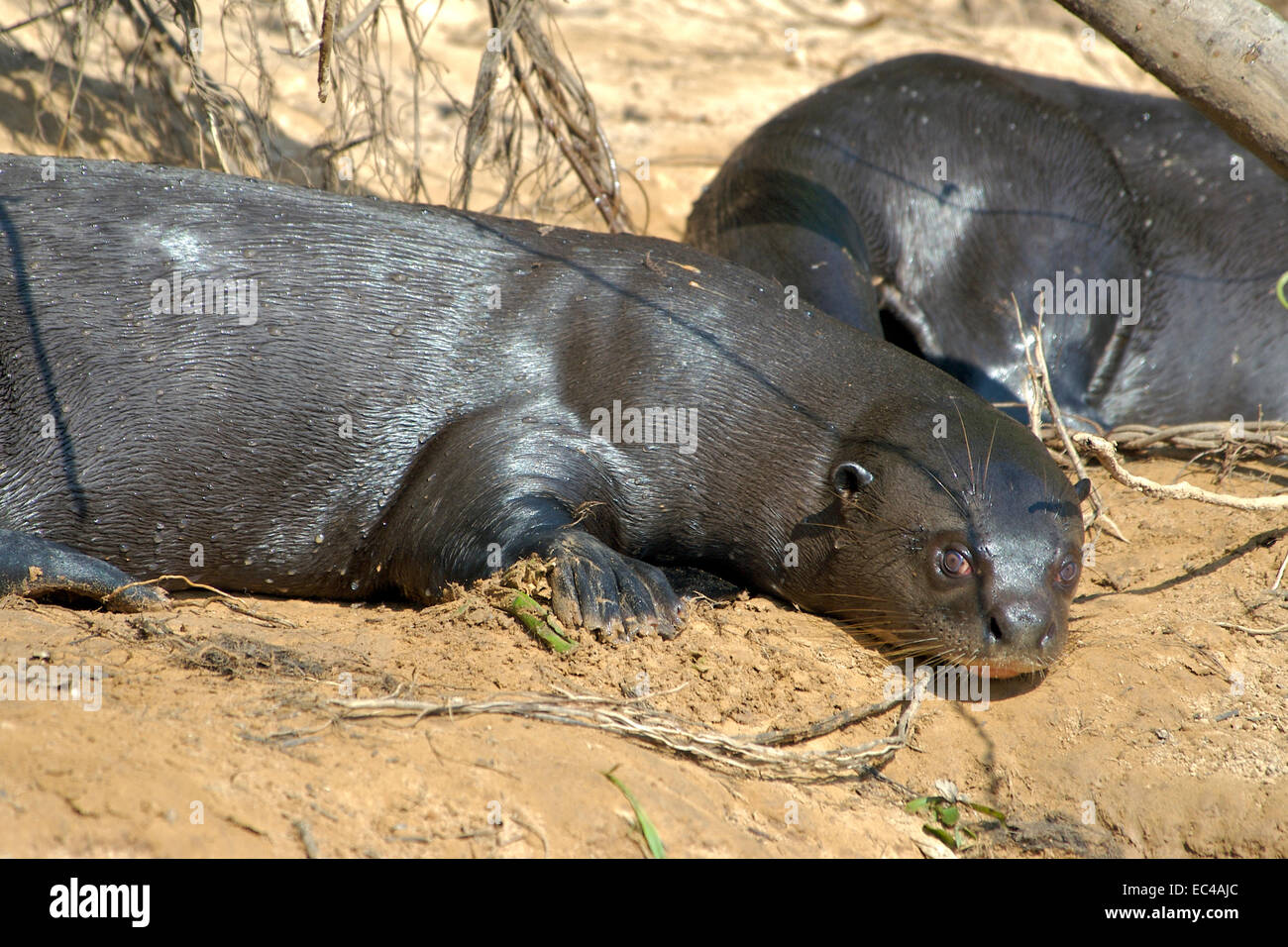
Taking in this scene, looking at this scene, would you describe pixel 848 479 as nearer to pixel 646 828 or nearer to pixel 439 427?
pixel 439 427

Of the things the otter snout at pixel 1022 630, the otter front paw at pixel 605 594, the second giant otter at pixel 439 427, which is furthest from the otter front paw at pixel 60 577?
the otter snout at pixel 1022 630

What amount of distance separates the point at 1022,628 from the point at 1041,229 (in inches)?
127

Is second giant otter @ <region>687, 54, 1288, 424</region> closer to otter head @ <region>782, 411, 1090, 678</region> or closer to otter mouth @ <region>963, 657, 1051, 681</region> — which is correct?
otter head @ <region>782, 411, 1090, 678</region>

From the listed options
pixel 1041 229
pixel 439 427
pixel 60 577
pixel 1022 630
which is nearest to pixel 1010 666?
pixel 1022 630

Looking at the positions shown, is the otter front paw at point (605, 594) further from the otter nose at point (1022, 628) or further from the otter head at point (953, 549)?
the otter nose at point (1022, 628)

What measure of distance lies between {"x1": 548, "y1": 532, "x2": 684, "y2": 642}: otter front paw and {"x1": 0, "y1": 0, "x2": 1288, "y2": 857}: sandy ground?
6 centimetres

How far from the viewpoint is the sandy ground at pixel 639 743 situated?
7.76ft

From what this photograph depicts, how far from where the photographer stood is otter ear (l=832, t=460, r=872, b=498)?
12.5ft

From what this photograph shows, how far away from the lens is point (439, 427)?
3943 mm

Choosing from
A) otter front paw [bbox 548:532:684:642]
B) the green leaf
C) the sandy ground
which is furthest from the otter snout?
the green leaf

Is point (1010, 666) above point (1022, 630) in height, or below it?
below

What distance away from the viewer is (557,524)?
11.8 feet
